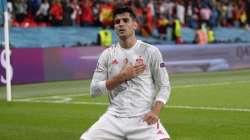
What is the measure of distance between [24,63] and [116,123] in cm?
1675

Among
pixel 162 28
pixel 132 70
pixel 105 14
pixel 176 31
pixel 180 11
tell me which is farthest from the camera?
pixel 180 11

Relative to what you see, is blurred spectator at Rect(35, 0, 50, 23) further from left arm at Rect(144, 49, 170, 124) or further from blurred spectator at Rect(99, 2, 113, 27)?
left arm at Rect(144, 49, 170, 124)

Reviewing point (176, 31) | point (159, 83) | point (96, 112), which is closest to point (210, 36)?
point (176, 31)

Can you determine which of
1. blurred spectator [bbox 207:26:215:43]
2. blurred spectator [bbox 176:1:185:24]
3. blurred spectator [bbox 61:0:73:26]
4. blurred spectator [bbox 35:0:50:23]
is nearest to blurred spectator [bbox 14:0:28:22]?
blurred spectator [bbox 35:0:50:23]

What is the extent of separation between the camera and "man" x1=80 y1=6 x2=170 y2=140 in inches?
249

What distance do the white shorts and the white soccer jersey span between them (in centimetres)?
8

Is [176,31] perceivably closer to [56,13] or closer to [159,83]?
[56,13]

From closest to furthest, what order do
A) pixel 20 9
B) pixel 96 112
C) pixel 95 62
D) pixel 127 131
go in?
pixel 127 131, pixel 96 112, pixel 95 62, pixel 20 9

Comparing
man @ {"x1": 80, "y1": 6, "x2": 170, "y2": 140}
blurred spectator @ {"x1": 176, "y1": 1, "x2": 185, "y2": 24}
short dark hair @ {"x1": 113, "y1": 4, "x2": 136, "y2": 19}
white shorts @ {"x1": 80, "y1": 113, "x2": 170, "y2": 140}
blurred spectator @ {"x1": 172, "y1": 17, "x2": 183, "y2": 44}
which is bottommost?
blurred spectator @ {"x1": 172, "y1": 17, "x2": 183, "y2": 44}

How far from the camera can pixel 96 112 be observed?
1406cm

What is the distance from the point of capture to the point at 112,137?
639cm

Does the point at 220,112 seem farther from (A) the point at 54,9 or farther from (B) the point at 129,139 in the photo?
(A) the point at 54,9

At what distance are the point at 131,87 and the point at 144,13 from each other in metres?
26.7

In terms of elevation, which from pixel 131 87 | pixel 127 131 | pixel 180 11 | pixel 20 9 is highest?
pixel 131 87
